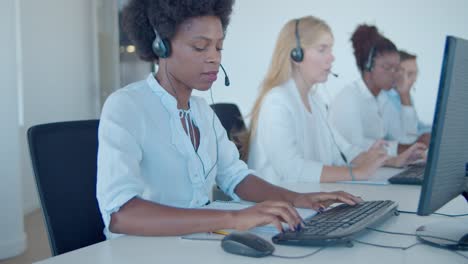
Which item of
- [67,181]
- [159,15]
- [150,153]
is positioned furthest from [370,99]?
[67,181]

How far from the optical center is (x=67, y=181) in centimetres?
142

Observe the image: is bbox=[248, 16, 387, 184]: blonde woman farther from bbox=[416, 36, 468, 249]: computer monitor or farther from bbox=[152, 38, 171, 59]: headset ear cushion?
bbox=[416, 36, 468, 249]: computer monitor

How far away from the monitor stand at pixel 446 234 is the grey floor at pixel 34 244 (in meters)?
2.42

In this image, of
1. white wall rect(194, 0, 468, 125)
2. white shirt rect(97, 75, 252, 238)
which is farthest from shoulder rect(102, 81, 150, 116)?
white wall rect(194, 0, 468, 125)

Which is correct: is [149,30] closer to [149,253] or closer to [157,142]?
[157,142]

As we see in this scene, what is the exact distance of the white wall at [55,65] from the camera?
14.5ft

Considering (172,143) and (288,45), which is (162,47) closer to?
(172,143)

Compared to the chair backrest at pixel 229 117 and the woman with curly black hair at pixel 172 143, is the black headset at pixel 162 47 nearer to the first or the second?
the woman with curly black hair at pixel 172 143

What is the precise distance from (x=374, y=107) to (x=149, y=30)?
2178 mm

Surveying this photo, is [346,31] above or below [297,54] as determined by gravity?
above

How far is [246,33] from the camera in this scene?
554cm

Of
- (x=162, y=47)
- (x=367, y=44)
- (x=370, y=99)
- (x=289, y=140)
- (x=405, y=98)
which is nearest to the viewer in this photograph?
(x=162, y=47)

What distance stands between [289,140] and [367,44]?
1.75m

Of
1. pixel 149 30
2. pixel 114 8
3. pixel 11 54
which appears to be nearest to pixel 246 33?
pixel 114 8
